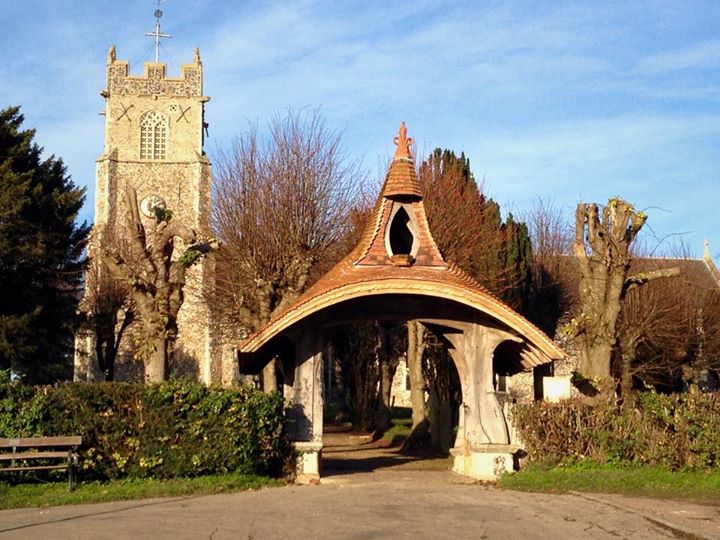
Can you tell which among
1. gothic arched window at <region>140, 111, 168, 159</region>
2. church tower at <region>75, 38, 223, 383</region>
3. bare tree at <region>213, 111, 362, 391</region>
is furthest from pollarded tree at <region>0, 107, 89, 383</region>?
gothic arched window at <region>140, 111, 168, 159</region>

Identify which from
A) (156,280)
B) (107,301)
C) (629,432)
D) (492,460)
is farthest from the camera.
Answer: (107,301)

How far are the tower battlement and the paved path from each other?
5061 cm

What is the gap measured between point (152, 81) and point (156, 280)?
156ft

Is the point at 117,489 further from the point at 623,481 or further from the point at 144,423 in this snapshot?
the point at 623,481

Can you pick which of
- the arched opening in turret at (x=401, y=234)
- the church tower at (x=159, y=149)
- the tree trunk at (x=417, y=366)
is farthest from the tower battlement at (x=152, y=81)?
the arched opening in turret at (x=401, y=234)

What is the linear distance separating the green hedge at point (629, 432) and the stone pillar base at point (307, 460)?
12.9 feet

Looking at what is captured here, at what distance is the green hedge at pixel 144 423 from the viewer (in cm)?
1481

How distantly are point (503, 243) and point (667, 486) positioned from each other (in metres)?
15.6

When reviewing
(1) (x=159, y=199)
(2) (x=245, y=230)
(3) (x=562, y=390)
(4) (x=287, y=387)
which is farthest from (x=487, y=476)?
(1) (x=159, y=199)

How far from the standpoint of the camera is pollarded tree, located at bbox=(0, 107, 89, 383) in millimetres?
26969

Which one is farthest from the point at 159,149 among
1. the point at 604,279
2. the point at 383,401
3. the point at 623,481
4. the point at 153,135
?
the point at 623,481

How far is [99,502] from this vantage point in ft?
44.4

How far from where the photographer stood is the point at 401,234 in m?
18.8

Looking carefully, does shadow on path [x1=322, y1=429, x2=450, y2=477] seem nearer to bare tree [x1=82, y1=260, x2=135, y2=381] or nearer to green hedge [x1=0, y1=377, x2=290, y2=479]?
green hedge [x1=0, y1=377, x2=290, y2=479]
